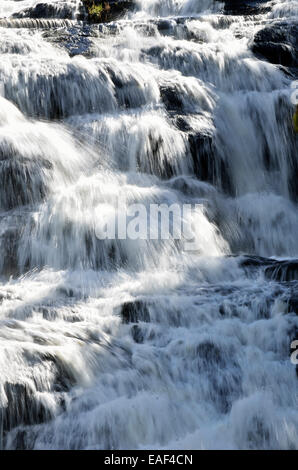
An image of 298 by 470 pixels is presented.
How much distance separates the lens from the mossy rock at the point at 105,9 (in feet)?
47.8

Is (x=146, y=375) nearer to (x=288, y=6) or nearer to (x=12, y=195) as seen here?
(x=12, y=195)

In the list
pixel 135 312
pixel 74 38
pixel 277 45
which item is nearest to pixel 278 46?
pixel 277 45

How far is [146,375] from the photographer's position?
18.8ft

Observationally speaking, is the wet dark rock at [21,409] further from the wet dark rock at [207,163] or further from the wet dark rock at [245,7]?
the wet dark rock at [245,7]

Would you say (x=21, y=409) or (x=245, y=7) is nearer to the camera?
(x=21, y=409)

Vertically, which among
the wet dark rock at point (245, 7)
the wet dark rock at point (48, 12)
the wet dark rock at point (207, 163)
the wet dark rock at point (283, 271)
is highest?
the wet dark rock at point (48, 12)

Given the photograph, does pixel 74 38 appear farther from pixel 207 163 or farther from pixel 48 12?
pixel 207 163

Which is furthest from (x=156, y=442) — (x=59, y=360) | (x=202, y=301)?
(x=202, y=301)

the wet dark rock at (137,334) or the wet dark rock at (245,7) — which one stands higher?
the wet dark rock at (245,7)

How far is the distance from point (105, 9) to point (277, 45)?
5.03 meters

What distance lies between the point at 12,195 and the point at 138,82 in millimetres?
3267

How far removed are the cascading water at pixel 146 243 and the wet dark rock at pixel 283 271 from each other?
0.02 meters

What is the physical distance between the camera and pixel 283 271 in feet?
23.3

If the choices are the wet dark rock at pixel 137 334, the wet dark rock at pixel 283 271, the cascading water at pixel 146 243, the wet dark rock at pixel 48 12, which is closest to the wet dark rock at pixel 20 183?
the cascading water at pixel 146 243
